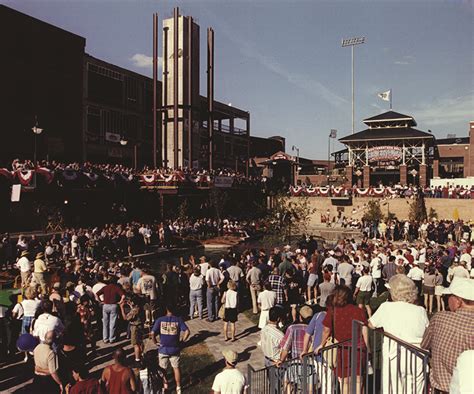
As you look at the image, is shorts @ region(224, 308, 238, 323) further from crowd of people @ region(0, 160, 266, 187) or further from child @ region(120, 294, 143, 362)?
crowd of people @ region(0, 160, 266, 187)

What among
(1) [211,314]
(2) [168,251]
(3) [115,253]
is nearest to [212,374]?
(1) [211,314]

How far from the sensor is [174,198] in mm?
40031

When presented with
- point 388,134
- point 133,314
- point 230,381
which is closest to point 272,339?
point 230,381

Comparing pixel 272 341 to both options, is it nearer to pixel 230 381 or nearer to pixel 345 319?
pixel 230 381

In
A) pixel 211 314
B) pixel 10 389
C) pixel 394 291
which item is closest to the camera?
pixel 394 291

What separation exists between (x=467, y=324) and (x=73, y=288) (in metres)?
10.1

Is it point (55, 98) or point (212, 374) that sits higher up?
point (55, 98)

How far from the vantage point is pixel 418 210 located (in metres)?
44.3

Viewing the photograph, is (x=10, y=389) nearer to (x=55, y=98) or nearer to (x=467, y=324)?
(x=467, y=324)

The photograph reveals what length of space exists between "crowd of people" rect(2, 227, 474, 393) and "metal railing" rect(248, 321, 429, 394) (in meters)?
0.07

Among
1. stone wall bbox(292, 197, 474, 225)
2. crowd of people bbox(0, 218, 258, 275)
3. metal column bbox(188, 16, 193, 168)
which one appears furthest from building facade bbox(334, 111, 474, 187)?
crowd of people bbox(0, 218, 258, 275)

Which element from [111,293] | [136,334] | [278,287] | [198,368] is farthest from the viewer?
[278,287]

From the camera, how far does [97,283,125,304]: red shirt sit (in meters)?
11.5

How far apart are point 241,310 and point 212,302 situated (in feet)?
6.09
